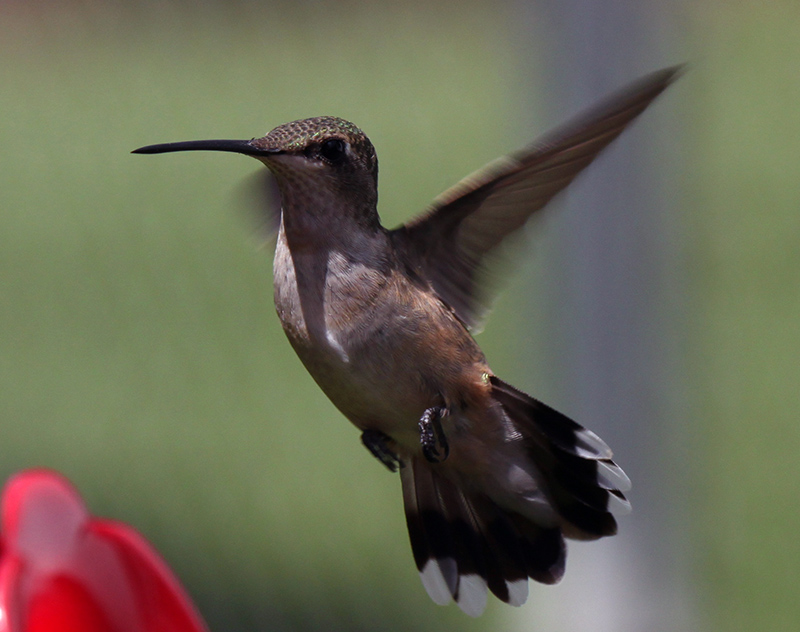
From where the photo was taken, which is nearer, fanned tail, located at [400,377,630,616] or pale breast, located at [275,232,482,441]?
pale breast, located at [275,232,482,441]

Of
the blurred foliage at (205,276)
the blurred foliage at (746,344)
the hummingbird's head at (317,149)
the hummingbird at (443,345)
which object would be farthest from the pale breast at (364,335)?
the blurred foliage at (746,344)

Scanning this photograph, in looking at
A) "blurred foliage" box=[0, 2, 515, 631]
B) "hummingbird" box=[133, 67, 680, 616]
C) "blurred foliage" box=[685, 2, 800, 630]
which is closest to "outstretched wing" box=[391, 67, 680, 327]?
"hummingbird" box=[133, 67, 680, 616]

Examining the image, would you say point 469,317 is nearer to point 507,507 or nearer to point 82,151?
point 507,507

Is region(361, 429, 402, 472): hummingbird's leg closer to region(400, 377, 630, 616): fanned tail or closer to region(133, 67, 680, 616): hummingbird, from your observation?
region(133, 67, 680, 616): hummingbird

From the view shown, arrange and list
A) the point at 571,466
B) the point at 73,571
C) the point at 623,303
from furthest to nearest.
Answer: the point at 623,303 → the point at 571,466 → the point at 73,571

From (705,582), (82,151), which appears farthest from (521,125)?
(82,151)

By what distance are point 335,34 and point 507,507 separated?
4.53 metres

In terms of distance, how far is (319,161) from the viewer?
A: 1.46 meters

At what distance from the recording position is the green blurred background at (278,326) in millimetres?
2910

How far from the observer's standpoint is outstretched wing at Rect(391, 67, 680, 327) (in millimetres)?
1469

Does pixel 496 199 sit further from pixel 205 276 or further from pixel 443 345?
pixel 205 276

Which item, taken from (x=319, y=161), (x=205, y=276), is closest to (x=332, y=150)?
(x=319, y=161)

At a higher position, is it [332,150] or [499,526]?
[332,150]

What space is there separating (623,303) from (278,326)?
11.2 feet
